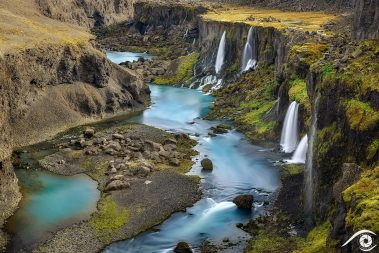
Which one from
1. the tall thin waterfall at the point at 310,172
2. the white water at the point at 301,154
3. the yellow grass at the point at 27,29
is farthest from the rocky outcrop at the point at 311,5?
the tall thin waterfall at the point at 310,172

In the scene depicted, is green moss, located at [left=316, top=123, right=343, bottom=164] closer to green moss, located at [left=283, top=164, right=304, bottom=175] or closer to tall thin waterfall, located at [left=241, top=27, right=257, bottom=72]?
green moss, located at [left=283, top=164, right=304, bottom=175]

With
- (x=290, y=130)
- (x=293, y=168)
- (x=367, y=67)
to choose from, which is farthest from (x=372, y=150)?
(x=290, y=130)

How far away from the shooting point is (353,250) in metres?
25.2

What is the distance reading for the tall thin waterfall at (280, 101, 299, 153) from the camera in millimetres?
70625

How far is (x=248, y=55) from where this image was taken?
112125mm

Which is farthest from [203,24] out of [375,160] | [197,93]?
[375,160]

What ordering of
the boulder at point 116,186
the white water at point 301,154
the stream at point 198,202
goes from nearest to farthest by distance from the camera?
the stream at point 198,202 → the boulder at point 116,186 → the white water at point 301,154

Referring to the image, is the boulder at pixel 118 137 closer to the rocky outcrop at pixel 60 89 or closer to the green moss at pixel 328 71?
the rocky outcrop at pixel 60 89

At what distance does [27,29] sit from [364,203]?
79.6 meters

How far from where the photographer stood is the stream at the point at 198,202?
4781 centimetres

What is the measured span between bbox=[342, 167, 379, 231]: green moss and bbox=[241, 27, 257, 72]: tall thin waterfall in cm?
8174

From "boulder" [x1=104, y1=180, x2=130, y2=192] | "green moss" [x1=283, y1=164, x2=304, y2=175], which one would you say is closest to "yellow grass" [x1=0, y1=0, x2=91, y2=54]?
"boulder" [x1=104, y1=180, x2=130, y2=192]

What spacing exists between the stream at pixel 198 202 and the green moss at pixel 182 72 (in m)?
42.2

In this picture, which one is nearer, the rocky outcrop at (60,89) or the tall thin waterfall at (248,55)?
the rocky outcrop at (60,89)
